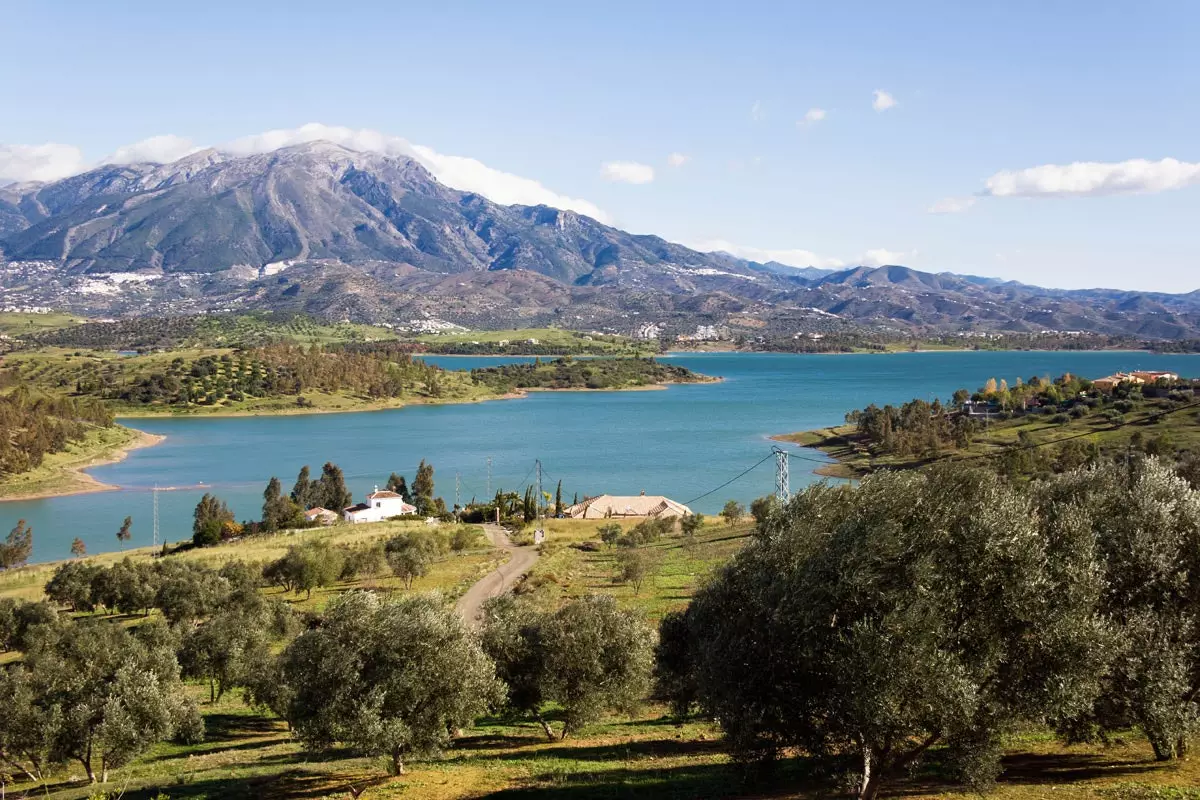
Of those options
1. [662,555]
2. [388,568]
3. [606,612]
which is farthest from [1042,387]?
[606,612]

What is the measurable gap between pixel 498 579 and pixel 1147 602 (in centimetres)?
3605

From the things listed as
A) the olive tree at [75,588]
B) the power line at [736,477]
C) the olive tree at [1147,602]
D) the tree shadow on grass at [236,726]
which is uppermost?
the olive tree at [1147,602]

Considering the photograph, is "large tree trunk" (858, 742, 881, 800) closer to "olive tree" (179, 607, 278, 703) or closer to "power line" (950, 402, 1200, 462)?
"olive tree" (179, 607, 278, 703)

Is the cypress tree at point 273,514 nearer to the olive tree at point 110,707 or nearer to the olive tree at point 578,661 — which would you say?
the olive tree at point 110,707

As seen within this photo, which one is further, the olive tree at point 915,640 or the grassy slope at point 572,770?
the grassy slope at point 572,770

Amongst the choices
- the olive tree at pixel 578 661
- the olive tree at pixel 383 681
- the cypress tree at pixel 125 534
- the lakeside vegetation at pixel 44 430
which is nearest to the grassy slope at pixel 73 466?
the lakeside vegetation at pixel 44 430

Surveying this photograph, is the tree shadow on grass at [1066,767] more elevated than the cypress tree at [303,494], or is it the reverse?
the tree shadow on grass at [1066,767]

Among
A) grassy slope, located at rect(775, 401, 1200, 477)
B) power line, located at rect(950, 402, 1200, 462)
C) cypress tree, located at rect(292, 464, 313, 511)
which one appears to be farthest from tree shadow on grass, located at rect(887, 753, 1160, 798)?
cypress tree, located at rect(292, 464, 313, 511)

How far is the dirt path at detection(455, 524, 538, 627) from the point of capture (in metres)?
38.8

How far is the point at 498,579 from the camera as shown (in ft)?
153

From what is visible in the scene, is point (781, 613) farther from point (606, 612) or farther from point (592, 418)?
point (592, 418)

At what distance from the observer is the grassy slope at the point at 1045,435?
77.2m

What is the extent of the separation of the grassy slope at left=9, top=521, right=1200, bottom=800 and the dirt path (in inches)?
447

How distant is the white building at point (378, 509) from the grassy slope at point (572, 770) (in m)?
45.2
